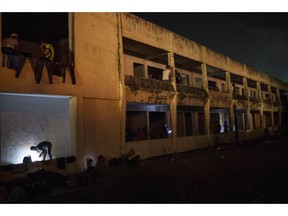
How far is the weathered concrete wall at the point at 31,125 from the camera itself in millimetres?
9719

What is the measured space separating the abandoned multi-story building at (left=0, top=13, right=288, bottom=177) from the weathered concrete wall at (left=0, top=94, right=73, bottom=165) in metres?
0.03

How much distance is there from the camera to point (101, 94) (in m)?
11.6

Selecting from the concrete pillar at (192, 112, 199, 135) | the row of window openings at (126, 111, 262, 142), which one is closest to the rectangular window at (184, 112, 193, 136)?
the row of window openings at (126, 111, 262, 142)

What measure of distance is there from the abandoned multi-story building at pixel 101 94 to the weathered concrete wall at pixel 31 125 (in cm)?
3

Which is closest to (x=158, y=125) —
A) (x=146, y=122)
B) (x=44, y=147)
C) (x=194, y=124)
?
(x=146, y=122)

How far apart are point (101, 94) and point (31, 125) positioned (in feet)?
9.90

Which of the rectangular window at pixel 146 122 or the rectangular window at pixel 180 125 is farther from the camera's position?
the rectangular window at pixel 180 125

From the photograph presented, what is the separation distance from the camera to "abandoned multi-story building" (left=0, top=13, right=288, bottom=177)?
9773 millimetres

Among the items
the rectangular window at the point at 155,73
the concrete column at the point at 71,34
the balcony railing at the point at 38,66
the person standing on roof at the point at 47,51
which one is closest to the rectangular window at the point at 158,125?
the rectangular window at the point at 155,73

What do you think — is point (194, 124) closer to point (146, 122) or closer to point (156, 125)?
point (156, 125)

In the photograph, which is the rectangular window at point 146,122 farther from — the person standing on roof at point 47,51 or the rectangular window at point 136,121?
the person standing on roof at point 47,51

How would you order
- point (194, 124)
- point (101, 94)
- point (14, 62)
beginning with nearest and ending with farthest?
point (14, 62)
point (101, 94)
point (194, 124)

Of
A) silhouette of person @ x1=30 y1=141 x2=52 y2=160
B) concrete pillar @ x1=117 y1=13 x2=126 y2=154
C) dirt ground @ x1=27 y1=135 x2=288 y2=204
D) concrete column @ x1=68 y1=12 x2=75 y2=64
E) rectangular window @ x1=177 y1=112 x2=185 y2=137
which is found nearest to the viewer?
dirt ground @ x1=27 y1=135 x2=288 y2=204

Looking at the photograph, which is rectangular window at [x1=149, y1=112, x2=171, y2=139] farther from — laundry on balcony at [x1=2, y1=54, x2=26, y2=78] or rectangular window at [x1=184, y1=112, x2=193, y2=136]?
laundry on balcony at [x1=2, y1=54, x2=26, y2=78]
